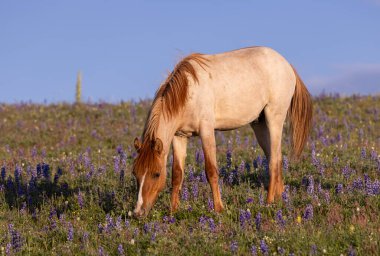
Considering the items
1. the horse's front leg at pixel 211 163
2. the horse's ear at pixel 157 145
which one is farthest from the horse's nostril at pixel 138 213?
the horse's front leg at pixel 211 163

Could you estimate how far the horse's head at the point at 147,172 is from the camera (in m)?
7.92

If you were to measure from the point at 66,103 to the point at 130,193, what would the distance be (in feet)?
45.2

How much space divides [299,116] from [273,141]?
1195 millimetres

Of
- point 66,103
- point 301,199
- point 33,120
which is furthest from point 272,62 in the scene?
point 66,103

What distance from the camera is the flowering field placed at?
685 cm

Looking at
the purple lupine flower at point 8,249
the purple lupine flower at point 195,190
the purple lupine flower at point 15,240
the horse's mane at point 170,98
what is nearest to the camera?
the purple lupine flower at point 8,249

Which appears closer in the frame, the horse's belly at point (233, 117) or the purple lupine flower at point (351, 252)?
the purple lupine flower at point (351, 252)

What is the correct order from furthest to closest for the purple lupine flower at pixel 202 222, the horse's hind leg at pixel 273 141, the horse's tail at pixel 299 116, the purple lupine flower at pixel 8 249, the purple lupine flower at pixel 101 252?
the horse's tail at pixel 299 116 → the horse's hind leg at pixel 273 141 → the purple lupine flower at pixel 202 222 → the purple lupine flower at pixel 8 249 → the purple lupine flower at pixel 101 252

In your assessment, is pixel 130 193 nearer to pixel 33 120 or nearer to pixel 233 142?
pixel 233 142

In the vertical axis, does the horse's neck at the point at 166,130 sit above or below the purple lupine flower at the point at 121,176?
above

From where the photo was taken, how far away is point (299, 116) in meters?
11.0

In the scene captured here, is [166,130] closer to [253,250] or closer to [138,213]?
[138,213]

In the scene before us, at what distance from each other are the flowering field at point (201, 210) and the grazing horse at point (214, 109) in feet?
1.66

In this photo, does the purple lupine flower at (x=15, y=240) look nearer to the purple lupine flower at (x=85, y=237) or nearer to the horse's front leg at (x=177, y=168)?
the purple lupine flower at (x=85, y=237)
